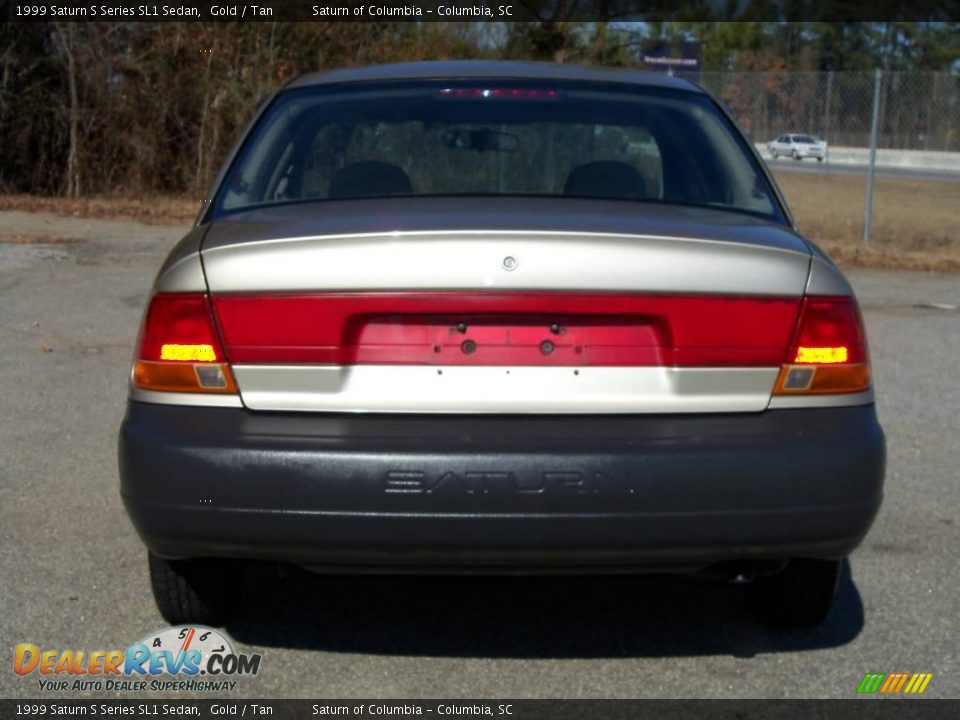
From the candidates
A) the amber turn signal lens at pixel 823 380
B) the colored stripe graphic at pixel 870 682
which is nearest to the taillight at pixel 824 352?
the amber turn signal lens at pixel 823 380

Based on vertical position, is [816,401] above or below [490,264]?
below

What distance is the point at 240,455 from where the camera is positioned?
2998 millimetres

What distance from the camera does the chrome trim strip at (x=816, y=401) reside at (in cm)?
314

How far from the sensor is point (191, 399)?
3121mm

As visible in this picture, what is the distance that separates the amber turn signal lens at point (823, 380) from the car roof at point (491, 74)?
1381mm

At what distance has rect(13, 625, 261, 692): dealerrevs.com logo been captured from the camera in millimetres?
3383

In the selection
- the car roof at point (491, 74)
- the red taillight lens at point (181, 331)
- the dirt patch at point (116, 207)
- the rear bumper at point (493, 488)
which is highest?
the car roof at point (491, 74)

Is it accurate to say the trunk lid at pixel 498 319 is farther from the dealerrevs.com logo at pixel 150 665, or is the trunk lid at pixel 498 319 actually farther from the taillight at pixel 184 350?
the dealerrevs.com logo at pixel 150 665

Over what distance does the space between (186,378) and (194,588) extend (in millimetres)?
743

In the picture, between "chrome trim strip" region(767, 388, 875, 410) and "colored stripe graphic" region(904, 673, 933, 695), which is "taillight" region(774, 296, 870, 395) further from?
"colored stripe graphic" region(904, 673, 933, 695)

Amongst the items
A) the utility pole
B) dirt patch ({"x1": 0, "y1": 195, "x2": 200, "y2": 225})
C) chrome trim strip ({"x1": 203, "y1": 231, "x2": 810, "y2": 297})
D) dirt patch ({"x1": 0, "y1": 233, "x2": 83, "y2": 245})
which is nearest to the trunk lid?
chrome trim strip ({"x1": 203, "y1": 231, "x2": 810, "y2": 297})

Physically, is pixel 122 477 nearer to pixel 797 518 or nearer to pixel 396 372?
pixel 396 372

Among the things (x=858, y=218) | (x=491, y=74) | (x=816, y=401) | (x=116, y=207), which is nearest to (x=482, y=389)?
(x=816, y=401)
